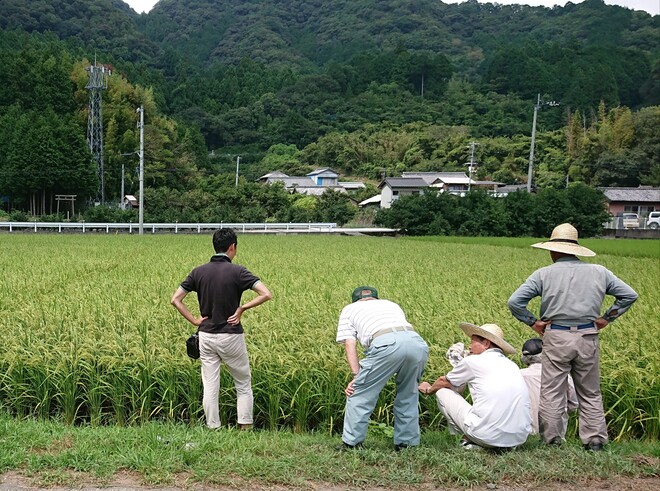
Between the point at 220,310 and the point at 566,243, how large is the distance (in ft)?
7.97

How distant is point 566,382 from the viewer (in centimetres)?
397

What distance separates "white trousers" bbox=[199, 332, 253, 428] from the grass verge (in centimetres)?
33

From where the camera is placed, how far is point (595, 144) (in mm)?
52344

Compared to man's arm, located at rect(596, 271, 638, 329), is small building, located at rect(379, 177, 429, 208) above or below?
above

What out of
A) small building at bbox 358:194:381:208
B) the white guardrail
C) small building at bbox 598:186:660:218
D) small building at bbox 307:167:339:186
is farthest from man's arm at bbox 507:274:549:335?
small building at bbox 307:167:339:186

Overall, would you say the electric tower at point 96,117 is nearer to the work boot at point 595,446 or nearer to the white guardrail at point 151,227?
the white guardrail at point 151,227

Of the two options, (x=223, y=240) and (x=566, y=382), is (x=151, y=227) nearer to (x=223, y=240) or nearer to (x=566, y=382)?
(x=223, y=240)

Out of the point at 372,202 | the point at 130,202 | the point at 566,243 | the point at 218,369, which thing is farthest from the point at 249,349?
the point at 372,202

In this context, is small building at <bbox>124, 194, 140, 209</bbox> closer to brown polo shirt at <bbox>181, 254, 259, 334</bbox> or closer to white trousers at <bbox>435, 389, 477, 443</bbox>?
brown polo shirt at <bbox>181, 254, 259, 334</bbox>

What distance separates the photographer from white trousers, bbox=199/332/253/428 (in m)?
4.21

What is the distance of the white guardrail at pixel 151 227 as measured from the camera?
31231 millimetres

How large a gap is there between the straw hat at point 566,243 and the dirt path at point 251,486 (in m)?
1.42

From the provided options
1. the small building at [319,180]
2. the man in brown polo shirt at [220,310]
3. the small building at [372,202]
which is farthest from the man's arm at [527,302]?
the small building at [319,180]

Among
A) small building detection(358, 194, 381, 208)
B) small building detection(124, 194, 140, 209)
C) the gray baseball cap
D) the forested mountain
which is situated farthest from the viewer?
the forested mountain
